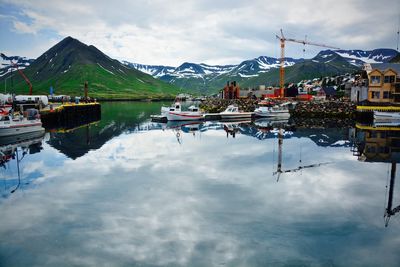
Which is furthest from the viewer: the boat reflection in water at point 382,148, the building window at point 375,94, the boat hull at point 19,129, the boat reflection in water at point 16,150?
the building window at point 375,94

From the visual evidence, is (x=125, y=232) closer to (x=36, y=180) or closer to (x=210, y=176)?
(x=210, y=176)

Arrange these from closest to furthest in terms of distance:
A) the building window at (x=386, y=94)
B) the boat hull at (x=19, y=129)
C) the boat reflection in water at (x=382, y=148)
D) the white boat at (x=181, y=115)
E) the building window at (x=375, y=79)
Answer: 1. the boat reflection in water at (x=382, y=148)
2. the boat hull at (x=19, y=129)
3. the white boat at (x=181, y=115)
4. the building window at (x=386, y=94)
5. the building window at (x=375, y=79)

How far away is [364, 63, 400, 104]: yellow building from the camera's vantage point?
266 ft

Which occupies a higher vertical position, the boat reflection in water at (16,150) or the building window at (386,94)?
the building window at (386,94)

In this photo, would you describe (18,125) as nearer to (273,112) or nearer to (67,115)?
(67,115)

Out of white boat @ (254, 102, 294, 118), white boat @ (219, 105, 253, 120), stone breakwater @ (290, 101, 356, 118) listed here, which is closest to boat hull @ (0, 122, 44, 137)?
white boat @ (219, 105, 253, 120)

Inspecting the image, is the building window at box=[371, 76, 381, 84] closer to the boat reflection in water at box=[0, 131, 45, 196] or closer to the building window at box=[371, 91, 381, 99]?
the building window at box=[371, 91, 381, 99]

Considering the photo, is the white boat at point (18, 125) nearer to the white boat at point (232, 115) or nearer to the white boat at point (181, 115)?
the white boat at point (181, 115)

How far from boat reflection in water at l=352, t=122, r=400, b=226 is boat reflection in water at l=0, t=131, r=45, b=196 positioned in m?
27.4

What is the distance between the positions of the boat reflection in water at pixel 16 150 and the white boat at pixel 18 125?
0.74 m

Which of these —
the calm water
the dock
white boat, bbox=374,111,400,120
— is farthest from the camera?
the dock

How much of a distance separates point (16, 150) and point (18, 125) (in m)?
12.3

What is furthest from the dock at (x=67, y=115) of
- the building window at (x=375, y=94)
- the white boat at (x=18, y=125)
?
the building window at (x=375, y=94)

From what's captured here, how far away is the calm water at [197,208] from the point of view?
591 inches
